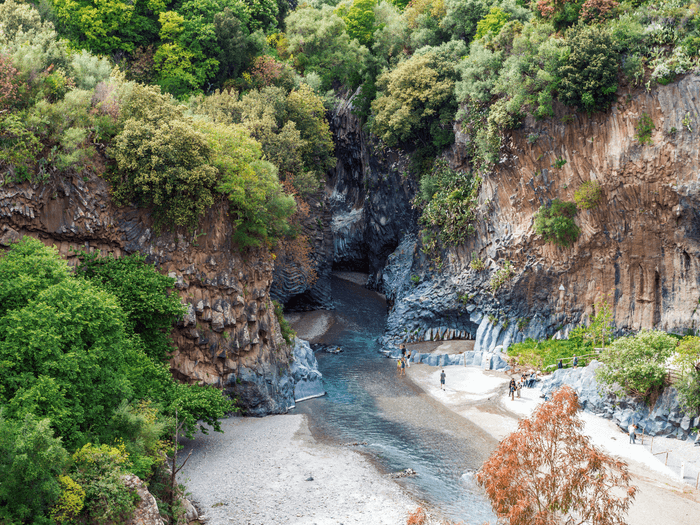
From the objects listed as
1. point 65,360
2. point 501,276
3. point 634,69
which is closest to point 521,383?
point 501,276

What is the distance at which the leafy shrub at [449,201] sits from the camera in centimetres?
4716

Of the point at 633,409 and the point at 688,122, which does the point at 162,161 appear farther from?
the point at 688,122

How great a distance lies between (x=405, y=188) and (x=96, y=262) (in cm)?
3295

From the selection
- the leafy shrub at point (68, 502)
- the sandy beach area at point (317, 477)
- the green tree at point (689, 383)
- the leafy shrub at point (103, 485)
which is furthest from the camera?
the green tree at point (689, 383)

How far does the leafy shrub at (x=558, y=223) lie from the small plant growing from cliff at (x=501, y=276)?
3820 millimetres

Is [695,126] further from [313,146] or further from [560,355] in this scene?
[313,146]

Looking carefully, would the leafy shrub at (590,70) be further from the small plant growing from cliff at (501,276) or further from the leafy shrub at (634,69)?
the small plant growing from cliff at (501,276)

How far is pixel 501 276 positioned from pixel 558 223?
6.47 meters

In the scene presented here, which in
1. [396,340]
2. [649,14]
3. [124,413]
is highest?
[649,14]

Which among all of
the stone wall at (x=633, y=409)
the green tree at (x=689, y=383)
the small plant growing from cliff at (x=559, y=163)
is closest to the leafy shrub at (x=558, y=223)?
the small plant growing from cliff at (x=559, y=163)

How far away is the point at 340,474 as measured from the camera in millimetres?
26344

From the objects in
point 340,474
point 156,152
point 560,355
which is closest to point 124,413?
point 340,474

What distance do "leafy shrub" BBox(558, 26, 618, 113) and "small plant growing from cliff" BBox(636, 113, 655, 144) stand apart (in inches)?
93.3

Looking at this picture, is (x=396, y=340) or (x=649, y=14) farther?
(x=396, y=340)
